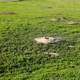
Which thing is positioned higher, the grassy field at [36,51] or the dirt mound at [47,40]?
the dirt mound at [47,40]

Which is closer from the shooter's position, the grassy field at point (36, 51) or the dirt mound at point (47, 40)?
the grassy field at point (36, 51)

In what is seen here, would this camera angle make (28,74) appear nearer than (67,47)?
Yes

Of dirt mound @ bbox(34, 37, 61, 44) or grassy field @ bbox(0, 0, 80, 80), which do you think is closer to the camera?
grassy field @ bbox(0, 0, 80, 80)

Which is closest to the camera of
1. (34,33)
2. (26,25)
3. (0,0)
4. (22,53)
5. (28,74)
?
(28,74)

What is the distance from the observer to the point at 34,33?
106 ft

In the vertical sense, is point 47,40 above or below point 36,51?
above

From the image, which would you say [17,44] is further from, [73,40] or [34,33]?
[73,40]

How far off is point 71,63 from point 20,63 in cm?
479

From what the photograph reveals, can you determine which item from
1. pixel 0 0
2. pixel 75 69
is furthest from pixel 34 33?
pixel 0 0

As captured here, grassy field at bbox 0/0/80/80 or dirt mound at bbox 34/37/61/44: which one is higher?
dirt mound at bbox 34/37/61/44

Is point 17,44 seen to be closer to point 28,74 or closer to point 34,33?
point 34,33

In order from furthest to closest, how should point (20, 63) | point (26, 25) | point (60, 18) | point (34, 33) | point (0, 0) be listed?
point (0, 0) < point (60, 18) < point (26, 25) < point (34, 33) < point (20, 63)

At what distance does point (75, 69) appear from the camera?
2256cm

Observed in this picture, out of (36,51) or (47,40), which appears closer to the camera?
(36,51)
